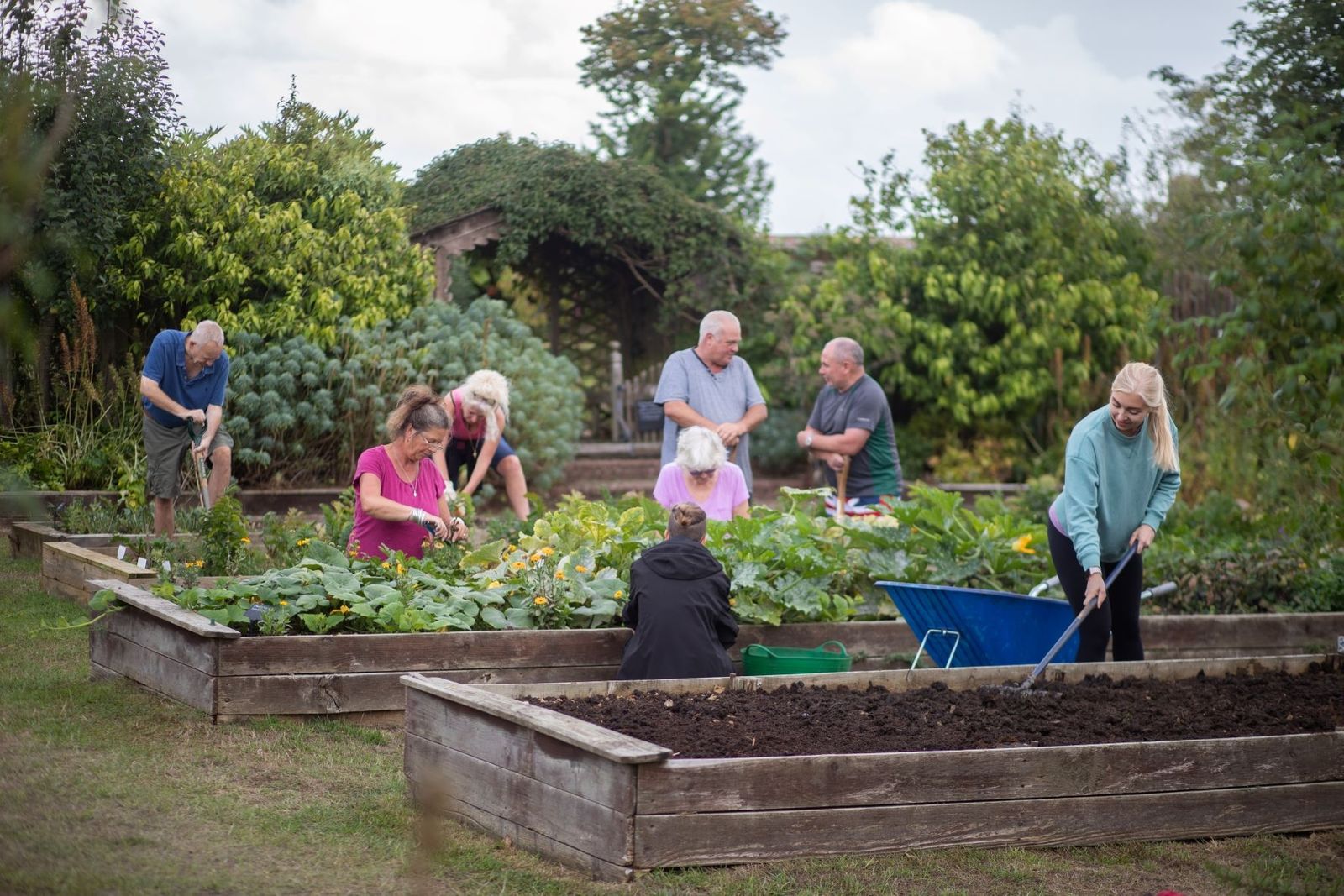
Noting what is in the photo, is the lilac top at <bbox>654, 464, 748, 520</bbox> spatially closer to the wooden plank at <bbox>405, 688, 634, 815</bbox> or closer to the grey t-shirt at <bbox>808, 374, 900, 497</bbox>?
the grey t-shirt at <bbox>808, 374, 900, 497</bbox>

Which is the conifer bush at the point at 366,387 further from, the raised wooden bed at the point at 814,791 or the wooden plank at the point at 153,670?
the raised wooden bed at the point at 814,791

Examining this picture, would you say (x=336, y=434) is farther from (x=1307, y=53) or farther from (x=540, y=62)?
(x=1307, y=53)

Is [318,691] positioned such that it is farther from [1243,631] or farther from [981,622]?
[1243,631]

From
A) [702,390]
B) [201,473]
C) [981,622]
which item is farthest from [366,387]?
[981,622]

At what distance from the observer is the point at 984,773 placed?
146 inches

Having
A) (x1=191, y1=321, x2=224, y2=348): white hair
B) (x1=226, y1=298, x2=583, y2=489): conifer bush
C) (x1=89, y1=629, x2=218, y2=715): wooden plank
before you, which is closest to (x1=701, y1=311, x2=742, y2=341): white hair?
(x1=191, y1=321, x2=224, y2=348): white hair

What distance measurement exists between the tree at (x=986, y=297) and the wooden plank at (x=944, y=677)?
894 cm

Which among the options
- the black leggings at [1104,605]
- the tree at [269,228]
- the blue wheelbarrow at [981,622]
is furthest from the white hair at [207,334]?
the black leggings at [1104,605]

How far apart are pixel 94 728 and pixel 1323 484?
7703 mm

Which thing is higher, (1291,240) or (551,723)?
(1291,240)

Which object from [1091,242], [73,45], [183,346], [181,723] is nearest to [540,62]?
[183,346]

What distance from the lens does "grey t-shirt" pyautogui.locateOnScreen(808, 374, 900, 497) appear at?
24.0ft

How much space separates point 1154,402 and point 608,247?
1097 cm

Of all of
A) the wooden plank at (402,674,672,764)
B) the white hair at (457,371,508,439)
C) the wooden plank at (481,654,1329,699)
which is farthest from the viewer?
the white hair at (457,371,508,439)
